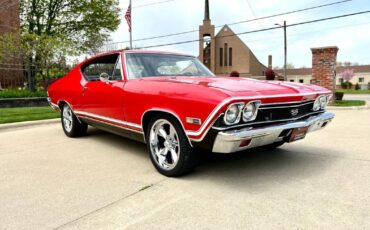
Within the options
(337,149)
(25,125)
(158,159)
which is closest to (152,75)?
(158,159)

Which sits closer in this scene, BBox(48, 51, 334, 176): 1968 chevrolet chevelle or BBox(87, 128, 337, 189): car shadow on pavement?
BBox(48, 51, 334, 176): 1968 chevrolet chevelle

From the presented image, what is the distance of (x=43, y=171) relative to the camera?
3.98 meters

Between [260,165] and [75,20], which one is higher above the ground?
[75,20]

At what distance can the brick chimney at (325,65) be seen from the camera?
45.8 feet

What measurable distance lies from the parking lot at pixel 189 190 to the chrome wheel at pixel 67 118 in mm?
1018

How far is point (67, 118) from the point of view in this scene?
6242 mm

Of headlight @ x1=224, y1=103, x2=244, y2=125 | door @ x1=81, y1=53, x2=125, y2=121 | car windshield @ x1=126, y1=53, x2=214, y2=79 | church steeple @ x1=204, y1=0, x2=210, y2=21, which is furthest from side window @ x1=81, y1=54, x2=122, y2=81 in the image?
church steeple @ x1=204, y1=0, x2=210, y2=21

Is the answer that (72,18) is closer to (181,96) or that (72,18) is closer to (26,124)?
(26,124)

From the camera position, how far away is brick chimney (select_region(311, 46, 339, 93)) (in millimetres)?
13945

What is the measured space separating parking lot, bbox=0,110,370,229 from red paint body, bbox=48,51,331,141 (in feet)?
2.01

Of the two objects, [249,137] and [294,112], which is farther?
[294,112]

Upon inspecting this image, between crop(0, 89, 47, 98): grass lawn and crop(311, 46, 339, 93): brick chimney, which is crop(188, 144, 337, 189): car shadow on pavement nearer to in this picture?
crop(311, 46, 339, 93): brick chimney

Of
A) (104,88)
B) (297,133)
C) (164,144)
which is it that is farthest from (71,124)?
(297,133)

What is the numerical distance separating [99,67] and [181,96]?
8.78ft
